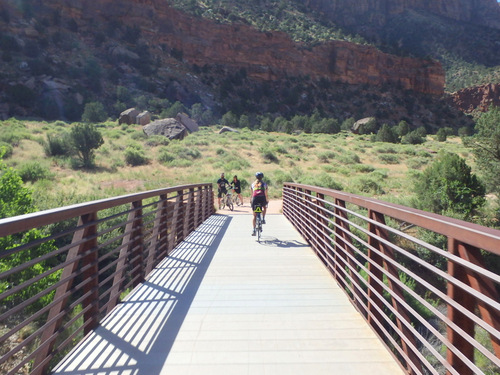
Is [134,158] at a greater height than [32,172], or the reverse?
[134,158]

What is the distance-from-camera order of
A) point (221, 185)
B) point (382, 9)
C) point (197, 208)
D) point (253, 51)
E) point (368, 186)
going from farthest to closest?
point (382, 9)
point (253, 51)
point (368, 186)
point (221, 185)
point (197, 208)

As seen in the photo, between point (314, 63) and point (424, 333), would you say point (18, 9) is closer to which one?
point (314, 63)

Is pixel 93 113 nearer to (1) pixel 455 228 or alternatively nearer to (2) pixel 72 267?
(2) pixel 72 267

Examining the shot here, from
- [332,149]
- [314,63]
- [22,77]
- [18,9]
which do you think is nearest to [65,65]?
[22,77]

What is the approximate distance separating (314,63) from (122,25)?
42939mm

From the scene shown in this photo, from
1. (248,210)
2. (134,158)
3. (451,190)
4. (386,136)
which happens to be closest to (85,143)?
(134,158)

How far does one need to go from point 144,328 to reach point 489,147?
17696 mm

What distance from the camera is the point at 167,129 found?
40875 mm

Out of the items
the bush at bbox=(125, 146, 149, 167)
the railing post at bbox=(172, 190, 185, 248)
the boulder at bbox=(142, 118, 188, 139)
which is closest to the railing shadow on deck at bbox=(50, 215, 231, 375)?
the railing post at bbox=(172, 190, 185, 248)

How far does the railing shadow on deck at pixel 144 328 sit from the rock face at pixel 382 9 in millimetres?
122348

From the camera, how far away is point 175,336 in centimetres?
348

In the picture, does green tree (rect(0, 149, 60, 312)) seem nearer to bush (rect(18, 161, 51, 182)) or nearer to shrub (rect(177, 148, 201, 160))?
bush (rect(18, 161, 51, 182))

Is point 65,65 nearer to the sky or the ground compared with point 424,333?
nearer to the sky

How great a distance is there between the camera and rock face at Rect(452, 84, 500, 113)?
282ft
